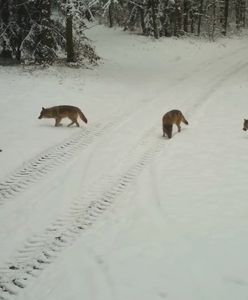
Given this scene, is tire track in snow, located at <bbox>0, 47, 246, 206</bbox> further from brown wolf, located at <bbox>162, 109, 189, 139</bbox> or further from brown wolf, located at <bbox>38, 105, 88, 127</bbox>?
brown wolf, located at <bbox>162, 109, 189, 139</bbox>

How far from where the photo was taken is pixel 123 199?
8742 millimetres

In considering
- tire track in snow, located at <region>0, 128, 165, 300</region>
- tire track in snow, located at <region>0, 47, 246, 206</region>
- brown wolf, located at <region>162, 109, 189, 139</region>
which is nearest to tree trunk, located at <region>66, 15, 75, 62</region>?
tire track in snow, located at <region>0, 47, 246, 206</region>

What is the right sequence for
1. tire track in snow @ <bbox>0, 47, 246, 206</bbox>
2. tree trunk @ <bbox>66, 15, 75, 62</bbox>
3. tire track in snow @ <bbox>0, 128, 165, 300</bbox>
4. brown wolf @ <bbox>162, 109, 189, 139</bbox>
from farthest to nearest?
tree trunk @ <bbox>66, 15, 75, 62</bbox>
brown wolf @ <bbox>162, 109, 189, 139</bbox>
tire track in snow @ <bbox>0, 47, 246, 206</bbox>
tire track in snow @ <bbox>0, 128, 165, 300</bbox>

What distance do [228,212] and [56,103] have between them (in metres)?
10.8

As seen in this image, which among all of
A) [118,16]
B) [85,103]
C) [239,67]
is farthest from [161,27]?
[85,103]

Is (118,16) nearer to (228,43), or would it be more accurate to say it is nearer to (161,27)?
(161,27)

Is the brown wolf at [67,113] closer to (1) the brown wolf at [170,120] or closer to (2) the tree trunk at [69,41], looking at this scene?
(1) the brown wolf at [170,120]

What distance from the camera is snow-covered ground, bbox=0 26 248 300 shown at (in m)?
6.08

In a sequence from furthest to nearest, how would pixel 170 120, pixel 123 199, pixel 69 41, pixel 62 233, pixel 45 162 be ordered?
1. pixel 69 41
2. pixel 170 120
3. pixel 45 162
4. pixel 123 199
5. pixel 62 233

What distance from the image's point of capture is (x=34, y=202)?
8.67 metres

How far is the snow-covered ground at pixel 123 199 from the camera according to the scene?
6.08 meters

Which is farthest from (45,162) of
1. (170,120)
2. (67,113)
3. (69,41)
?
(69,41)

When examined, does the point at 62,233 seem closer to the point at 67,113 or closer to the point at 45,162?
the point at 45,162

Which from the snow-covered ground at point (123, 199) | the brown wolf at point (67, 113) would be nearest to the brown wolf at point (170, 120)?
the snow-covered ground at point (123, 199)
